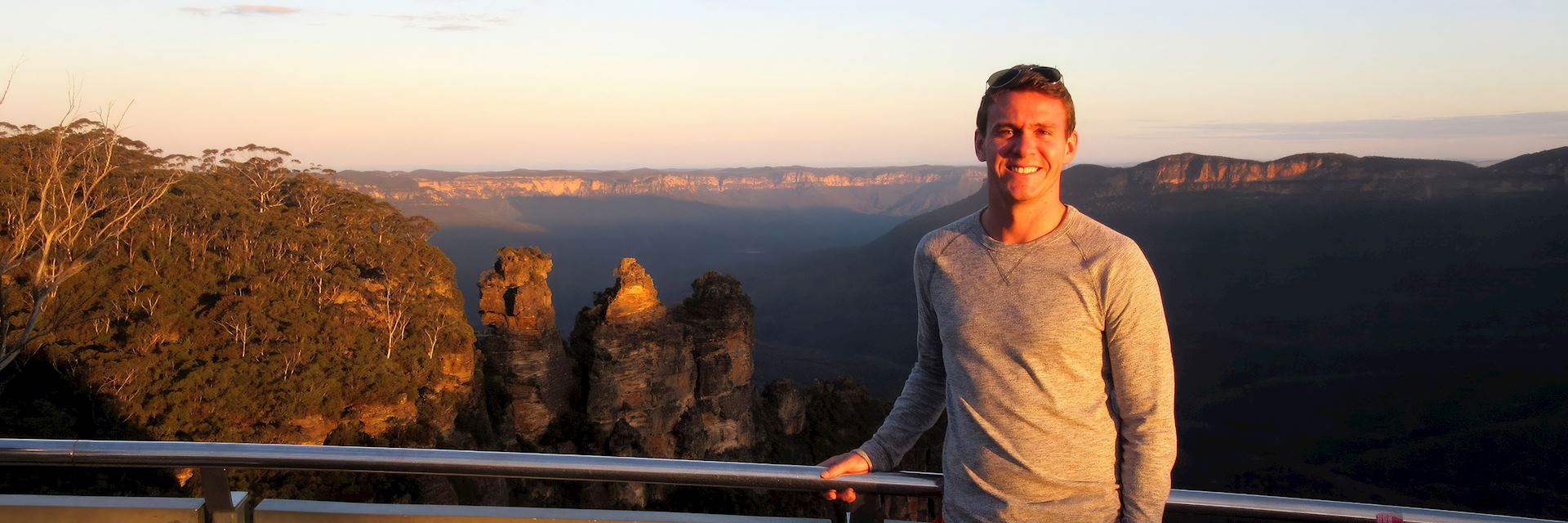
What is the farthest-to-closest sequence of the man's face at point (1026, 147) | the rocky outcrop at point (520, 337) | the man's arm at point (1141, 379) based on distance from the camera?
the rocky outcrop at point (520, 337), the man's face at point (1026, 147), the man's arm at point (1141, 379)

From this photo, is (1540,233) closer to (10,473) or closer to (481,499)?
(481,499)

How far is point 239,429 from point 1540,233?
88448mm

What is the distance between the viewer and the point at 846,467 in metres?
2.69

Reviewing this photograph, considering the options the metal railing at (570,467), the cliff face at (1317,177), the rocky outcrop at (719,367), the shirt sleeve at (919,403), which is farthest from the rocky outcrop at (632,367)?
the cliff face at (1317,177)

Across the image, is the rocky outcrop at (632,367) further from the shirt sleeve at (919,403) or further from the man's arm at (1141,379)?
the man's arm at (1141,379)

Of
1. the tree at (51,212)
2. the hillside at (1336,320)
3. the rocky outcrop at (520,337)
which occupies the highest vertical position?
the tree at (51,212)

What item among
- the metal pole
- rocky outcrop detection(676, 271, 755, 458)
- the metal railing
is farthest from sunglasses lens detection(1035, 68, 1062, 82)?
rocky outcrop detection(676, 271, 755, 458)

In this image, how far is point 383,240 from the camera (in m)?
29.4

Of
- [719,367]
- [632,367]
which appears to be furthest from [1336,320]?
[632,367]

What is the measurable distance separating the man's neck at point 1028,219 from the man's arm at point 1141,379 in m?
0.23

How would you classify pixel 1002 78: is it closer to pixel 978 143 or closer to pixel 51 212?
pixel 978 143

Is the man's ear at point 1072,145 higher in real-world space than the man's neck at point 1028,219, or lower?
higher

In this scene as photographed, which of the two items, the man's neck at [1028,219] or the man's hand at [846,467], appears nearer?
the man's neck at [1028,219]

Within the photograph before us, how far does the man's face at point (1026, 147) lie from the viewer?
2.35 meters
